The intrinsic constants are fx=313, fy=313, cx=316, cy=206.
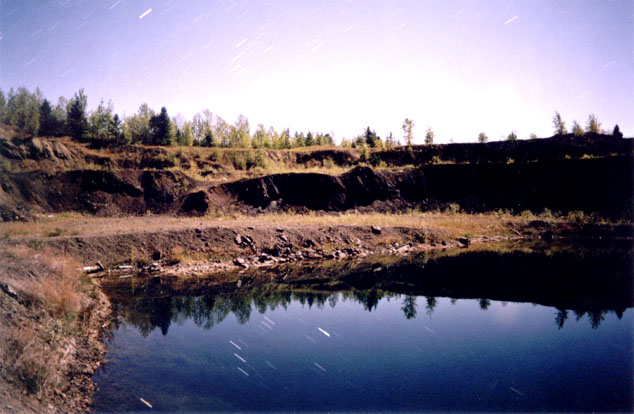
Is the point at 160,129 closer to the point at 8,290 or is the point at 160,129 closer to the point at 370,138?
Answer: the point at 370,138

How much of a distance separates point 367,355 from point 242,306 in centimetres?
550

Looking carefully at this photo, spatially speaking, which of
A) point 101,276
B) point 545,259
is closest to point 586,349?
point 545,259

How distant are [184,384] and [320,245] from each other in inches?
554

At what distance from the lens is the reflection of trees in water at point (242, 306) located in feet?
32.2

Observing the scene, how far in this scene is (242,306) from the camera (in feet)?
37.3

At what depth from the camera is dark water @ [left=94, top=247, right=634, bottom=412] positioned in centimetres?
570

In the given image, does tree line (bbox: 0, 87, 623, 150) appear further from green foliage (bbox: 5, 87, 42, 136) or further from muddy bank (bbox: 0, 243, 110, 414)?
muddy bank (bbox: 0, 243, 110, 414)

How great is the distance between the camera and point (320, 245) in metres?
20.0

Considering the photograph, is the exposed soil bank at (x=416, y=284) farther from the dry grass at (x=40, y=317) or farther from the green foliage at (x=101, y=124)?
the green foliage at (x=101, y=124)

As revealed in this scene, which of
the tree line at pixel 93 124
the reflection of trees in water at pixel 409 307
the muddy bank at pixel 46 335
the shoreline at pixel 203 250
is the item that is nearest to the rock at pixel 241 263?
the shoreline at pixel 203 250

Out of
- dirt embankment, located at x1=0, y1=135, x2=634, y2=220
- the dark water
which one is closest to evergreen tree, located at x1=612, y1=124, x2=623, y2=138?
dirt embankment, located at x1=0, y1=135, x2=634, y2=220

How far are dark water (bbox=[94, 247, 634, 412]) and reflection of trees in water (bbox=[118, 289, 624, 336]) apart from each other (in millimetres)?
72

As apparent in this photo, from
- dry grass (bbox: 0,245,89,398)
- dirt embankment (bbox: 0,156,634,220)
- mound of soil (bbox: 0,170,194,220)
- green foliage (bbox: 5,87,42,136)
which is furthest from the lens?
green foliage (bbox: 5,87,42,136)

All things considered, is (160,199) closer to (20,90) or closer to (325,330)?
(325,330)
